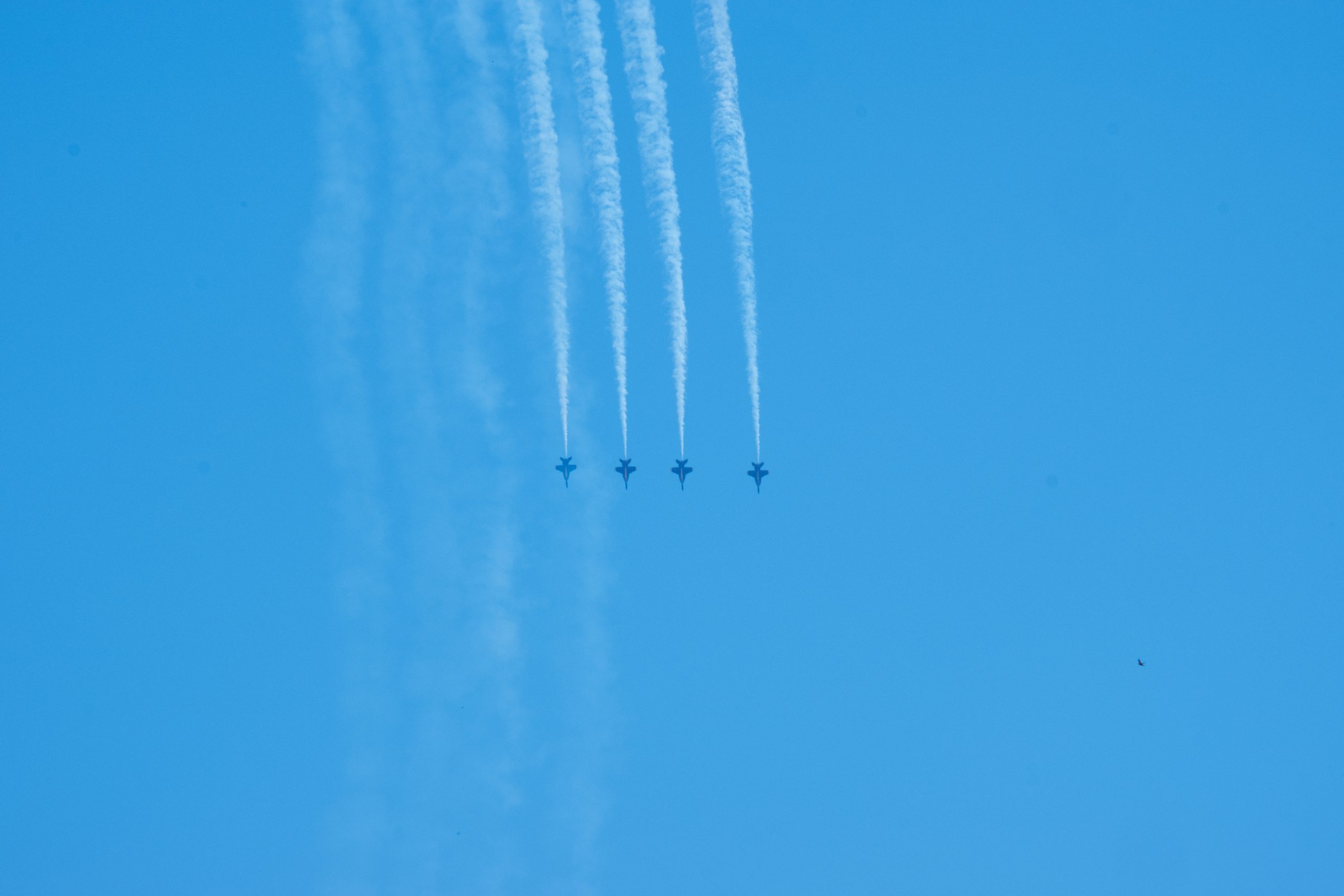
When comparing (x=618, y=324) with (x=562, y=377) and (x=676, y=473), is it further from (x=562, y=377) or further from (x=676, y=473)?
(x=676, y=473)

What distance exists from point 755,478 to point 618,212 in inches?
413

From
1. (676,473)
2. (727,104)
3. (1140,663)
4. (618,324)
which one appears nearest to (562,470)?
(676,473)

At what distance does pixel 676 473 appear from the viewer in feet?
153

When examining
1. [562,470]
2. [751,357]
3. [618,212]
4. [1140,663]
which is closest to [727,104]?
[618,212]

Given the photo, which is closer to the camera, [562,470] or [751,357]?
[751,357]

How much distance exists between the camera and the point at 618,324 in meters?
39.7

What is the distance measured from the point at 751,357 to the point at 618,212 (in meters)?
4.99

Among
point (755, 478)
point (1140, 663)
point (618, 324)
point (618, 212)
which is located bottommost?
point (1140, 663)

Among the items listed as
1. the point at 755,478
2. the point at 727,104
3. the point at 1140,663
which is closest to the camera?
the point at 727,104

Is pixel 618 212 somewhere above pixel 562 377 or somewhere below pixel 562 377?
above

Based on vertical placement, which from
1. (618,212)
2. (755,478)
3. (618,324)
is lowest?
(755,478)

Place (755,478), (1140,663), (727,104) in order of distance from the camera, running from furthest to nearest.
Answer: (755,478) → (1140,663) → (727,104)

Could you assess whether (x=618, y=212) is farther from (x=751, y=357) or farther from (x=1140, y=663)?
(x=1140, y=663)

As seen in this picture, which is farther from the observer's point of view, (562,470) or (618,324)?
(562,470)
